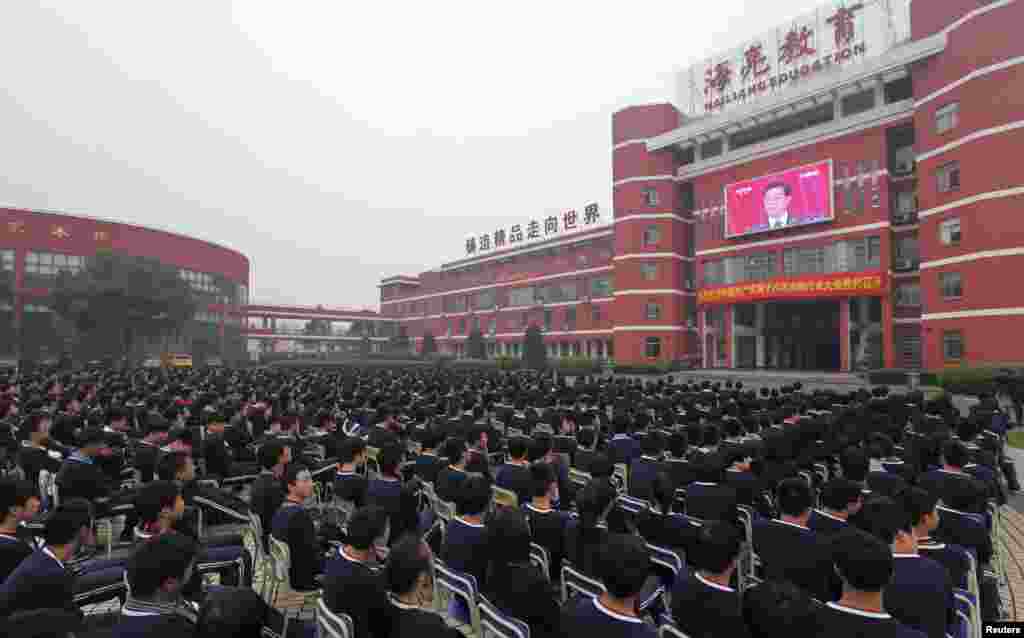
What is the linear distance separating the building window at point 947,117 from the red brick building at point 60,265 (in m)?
52.6

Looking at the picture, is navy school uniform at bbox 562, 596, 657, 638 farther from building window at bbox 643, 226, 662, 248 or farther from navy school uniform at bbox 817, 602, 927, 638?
building window at bbox 643, 226, 662, 248

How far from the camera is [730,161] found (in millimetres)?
34812

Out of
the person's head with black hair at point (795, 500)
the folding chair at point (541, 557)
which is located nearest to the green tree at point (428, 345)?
the folding chair at point (541, 557)

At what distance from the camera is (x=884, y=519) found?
3328mm

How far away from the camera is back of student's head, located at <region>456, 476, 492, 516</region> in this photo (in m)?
3.85

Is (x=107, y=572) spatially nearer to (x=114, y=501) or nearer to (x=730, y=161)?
(x=114, y=501)

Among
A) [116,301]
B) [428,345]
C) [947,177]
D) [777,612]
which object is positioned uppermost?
[947,177]

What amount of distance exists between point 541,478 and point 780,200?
3354 cm

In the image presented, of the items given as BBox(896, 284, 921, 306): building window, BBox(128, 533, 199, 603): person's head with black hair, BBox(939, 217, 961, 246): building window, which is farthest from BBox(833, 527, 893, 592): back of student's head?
BBox(896, 284, 921, 306): building window

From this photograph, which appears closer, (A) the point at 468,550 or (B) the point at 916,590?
(B) the point at 916,590

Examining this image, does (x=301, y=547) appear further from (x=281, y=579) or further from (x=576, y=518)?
(x=576, y=518)

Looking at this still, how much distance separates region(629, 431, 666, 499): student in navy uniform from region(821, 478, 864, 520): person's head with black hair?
5.18 ft

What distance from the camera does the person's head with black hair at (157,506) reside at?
3797 millimetres

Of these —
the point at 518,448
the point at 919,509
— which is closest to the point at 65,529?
the point at 518,448
